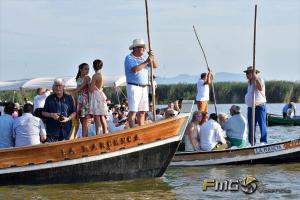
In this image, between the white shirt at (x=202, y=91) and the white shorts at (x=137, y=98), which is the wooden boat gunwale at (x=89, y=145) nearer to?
the white shorts at (x=137, y=98)

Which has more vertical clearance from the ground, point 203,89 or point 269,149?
point 203,89

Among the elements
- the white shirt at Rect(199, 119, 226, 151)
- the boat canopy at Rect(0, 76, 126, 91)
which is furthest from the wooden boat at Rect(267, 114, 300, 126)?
the white shirt at Rect(199, 119, 226, 151)

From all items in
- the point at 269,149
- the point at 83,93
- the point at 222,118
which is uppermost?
the point at 83,93

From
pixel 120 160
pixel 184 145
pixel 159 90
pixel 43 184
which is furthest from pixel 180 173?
pixel 159 90

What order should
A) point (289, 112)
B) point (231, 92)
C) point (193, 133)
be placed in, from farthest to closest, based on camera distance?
point (231, 92), point (289, 112), point (193, 133)

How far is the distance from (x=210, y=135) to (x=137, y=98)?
8.63 feet

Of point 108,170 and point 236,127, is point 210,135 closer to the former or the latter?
point 236,127

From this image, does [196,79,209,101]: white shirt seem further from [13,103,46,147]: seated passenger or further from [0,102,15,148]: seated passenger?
[0,102,15,148]: seated passenger

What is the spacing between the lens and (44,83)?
23578mm

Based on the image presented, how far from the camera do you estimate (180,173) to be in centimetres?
1277

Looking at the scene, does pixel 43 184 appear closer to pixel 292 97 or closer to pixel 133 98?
pixel 133 98

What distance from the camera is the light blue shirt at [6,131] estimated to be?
35.7ft

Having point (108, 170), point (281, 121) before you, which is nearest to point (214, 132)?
point (108, 170)

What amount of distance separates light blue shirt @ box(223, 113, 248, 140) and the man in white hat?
2860 mm
